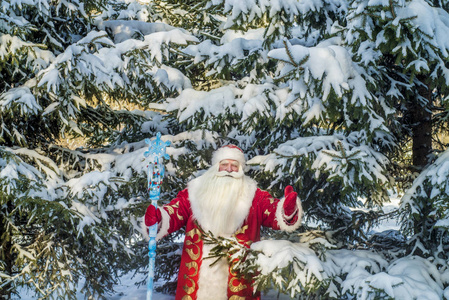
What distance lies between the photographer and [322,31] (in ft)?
15.3

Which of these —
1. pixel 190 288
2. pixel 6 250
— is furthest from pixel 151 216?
pixel 6 250

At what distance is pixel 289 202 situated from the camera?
3229 millimetres

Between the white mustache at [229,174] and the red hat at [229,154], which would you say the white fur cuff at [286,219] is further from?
the red hat at [229,154]

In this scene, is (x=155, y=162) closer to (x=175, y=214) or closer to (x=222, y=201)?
(x=175, y=214)

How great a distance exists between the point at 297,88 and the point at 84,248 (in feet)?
11.3

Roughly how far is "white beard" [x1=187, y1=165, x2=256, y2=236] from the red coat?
72mm

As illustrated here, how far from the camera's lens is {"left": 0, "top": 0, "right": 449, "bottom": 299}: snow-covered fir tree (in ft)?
9.66

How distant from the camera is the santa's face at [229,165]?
12.4ft

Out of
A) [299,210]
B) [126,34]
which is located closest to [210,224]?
[299,210]

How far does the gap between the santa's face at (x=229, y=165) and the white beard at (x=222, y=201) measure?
2.7 inches

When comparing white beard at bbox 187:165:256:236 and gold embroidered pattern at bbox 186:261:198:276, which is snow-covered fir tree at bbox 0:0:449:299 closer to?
white beard at bbox 187:165:256:236

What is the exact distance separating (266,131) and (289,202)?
187 centimetres

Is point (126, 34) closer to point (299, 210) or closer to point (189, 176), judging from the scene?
point (189, 176)

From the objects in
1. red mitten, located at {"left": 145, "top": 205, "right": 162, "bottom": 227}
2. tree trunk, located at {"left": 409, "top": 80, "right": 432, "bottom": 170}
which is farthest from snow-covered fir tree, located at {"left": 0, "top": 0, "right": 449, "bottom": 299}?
red mitten, located at {"left": 145, "top": 205, "right": 162, "bottom": 227}
